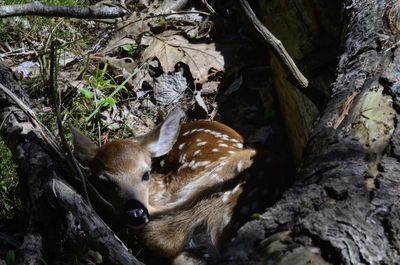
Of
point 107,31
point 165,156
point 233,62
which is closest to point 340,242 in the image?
point 165,156

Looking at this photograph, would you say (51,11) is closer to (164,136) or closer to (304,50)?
(164,136)

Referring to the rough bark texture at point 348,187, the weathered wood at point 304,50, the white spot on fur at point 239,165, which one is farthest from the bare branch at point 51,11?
the rough bark texture at point 348,187

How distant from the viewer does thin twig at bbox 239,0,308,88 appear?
397 centimetres

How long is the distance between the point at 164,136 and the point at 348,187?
2590mm

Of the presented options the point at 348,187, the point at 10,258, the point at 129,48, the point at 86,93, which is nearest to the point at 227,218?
the point at 10,258

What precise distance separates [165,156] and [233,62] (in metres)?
1.20

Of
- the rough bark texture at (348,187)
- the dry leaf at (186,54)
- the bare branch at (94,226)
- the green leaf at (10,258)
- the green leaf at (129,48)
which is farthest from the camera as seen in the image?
the green leaf at (129,48)

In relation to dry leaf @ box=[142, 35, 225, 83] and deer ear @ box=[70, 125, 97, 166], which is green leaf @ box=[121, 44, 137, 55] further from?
deer ear @ box=[70, 125, 97, 166]

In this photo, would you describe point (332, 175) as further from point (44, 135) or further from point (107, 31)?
point (107, 31)

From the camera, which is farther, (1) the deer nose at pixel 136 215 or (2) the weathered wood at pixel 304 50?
(2) the weathered wood at pixel 304 50

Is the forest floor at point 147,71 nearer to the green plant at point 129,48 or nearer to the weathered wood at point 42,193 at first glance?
the green plant at point 129,48

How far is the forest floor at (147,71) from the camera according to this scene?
5.80 meters

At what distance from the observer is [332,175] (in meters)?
3.04

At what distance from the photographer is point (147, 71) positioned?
6.34 metres
